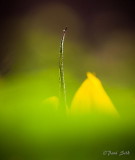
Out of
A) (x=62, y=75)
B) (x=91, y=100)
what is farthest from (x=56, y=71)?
(x=91, y=100)

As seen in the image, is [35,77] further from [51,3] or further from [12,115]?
[51,3]

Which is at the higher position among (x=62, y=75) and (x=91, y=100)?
(x=62, y=75)

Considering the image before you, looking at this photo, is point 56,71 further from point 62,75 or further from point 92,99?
point 92,99

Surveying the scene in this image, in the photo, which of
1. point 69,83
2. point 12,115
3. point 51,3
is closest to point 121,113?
point 69,83

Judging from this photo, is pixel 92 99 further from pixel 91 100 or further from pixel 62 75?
pixel 62 75

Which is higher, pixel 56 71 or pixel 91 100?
pixel 56 71
